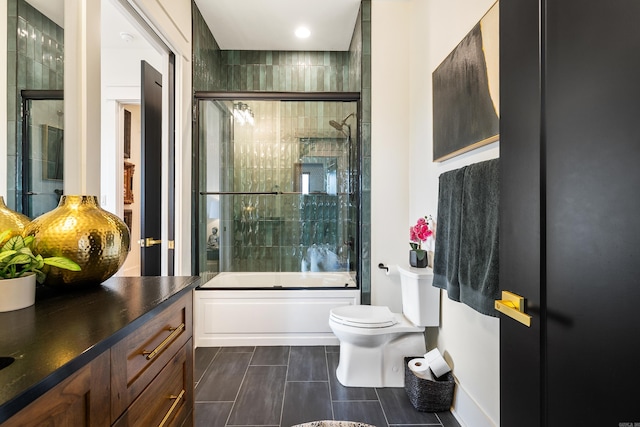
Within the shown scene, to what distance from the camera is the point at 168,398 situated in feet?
3.29

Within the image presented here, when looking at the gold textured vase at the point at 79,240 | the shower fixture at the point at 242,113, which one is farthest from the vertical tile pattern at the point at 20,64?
the shower fixture at the point at 242,113

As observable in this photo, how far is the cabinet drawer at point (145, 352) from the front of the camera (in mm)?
726

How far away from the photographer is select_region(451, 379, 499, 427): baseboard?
5.09 ft

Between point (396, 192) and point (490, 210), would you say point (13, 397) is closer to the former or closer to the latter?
point (490, 210)

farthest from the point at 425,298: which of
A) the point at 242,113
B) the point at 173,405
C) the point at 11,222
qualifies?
the point at 242,113

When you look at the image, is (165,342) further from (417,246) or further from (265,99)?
(265,99)

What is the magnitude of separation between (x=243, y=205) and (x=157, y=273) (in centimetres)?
118

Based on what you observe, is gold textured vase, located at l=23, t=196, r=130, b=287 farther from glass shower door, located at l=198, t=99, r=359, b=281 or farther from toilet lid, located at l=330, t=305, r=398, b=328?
glass shower door, located at l=198, t=99, r=359, b=281

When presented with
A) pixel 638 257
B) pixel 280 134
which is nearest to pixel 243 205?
pixel 280 134

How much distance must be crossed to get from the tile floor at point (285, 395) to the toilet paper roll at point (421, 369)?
7.6 inches

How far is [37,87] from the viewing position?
1196 millimetres

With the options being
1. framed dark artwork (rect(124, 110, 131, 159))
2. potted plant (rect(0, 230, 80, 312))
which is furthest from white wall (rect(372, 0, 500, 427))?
framed dark artwork (rect(124, 110, 131, 159))

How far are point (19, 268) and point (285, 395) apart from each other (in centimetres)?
165

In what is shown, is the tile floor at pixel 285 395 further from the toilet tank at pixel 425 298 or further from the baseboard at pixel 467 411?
the toilet tank at pixel 425 298
